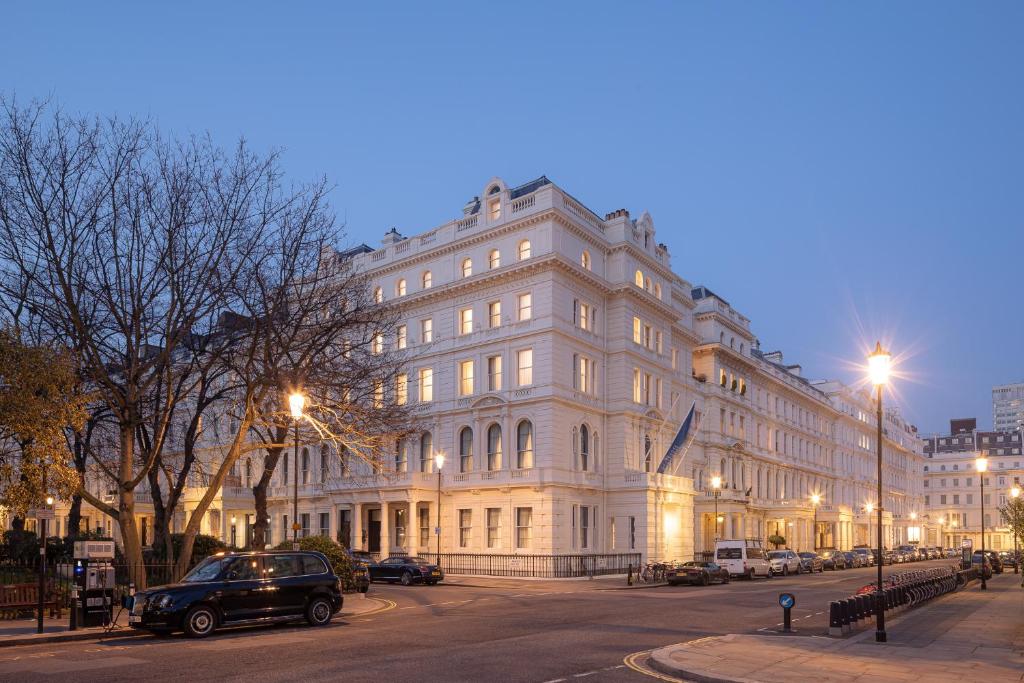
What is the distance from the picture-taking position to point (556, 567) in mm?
47625

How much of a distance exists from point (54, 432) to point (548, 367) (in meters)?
30.5

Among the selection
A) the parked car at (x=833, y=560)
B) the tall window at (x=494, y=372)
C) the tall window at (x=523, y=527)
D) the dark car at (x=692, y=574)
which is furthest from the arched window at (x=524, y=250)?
the parked car at (x=833, y=560)

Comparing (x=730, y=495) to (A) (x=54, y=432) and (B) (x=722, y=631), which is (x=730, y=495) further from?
(A) (x=54, y=432)

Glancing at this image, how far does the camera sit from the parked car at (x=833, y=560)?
216 feet

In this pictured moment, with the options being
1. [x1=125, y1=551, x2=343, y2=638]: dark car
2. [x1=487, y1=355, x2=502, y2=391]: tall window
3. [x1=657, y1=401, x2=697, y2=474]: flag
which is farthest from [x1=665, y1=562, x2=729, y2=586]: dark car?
[x1=125, y1=551, x2=343, y2=638]: dark car

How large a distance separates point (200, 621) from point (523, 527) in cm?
3100

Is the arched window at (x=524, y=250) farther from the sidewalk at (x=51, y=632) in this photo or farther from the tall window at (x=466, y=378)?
the sidewalk at (x=51, y=632)

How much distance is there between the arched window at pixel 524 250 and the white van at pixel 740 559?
1870 centimetres

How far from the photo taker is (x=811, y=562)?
6050 cm

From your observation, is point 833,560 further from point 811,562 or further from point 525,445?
point 525,445

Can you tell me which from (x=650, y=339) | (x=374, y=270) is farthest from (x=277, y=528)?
(x=650, y=339)

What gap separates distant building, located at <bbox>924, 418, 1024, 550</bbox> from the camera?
158 metres

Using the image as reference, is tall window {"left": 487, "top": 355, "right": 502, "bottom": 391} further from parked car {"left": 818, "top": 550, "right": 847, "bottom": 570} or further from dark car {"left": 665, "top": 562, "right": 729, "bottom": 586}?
parked car {"left": 818, "top": 550, "right": 847, "bottom": 570}

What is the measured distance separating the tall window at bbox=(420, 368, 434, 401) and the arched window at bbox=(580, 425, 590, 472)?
9.41m
